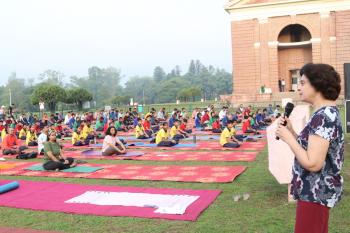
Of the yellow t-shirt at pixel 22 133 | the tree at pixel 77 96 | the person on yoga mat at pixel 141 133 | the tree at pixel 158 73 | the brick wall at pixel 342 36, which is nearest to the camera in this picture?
the person on yoga mat at pixel 141 133

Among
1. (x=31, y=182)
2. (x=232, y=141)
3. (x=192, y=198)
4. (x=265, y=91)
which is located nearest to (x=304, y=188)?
(x=192, y=198)

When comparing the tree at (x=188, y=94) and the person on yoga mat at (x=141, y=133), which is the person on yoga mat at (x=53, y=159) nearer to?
the person on yoga mat at (x=141, y=133)

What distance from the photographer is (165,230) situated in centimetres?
488

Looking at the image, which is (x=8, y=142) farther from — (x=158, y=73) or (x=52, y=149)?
(x=158, y=73)

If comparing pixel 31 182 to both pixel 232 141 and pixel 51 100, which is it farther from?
pixel 51 100

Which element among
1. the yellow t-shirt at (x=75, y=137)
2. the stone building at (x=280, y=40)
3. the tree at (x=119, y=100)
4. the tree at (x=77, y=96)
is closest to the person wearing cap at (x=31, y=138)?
the yellow t-shirt at (x=75, y=137)

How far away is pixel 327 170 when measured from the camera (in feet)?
7.63

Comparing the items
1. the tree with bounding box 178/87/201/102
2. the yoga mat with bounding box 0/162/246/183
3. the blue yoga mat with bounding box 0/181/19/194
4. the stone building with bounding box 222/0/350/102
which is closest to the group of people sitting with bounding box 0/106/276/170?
the yoga mat with bounding box 0/162/246/183

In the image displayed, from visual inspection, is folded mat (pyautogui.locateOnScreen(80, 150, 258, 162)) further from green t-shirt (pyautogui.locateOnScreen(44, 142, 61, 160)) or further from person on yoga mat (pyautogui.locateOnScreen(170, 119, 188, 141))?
person on yoga mat (pyautogui.locateOnScreen(170, 119, 188, 141))

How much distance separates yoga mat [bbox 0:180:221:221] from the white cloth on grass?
0.11m

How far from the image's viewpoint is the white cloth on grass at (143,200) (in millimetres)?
5664

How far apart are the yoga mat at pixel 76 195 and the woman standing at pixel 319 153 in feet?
9.89

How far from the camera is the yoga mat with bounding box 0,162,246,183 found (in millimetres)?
7855

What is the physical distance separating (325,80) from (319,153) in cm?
43
